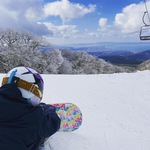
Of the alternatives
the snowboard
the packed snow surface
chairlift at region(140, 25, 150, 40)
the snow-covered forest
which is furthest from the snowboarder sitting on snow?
the snow-covered forest

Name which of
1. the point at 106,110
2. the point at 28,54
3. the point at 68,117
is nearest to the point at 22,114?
the point at 68,117

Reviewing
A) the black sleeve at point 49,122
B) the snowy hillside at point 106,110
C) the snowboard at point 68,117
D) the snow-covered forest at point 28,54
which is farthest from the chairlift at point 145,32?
the snow-covered forest at point 28,54

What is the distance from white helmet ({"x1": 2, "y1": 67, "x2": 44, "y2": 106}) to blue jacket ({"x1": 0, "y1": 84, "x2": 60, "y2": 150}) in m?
0.08

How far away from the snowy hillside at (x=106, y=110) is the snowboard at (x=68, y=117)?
96 millimetres

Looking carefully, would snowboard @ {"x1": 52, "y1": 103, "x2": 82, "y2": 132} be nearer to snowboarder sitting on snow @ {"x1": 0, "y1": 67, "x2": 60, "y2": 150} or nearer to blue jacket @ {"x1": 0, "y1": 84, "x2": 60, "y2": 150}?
snowboarder sitting on snow @ {"x1": 0, "y1": 67, "x2": 60, "y2": 150}

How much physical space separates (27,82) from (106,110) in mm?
2610

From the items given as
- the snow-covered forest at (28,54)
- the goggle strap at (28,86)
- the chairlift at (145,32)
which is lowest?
the snow-covered forest at (28,54)

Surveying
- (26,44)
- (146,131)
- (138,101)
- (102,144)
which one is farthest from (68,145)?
(26,44)

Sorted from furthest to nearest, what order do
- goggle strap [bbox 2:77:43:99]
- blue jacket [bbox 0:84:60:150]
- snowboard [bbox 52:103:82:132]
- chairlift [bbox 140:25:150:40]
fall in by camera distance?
chairlift [bbox 140:25:150:40], snowboard [bbox 52:103:82:132], goggle strap [bbox 2:77:43:99], blue jacket [bbox 0:84:60:150]

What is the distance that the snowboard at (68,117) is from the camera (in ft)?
10.3

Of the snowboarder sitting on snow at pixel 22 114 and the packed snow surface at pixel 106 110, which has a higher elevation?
the snowboarder sitting on snow at pixel 22 114

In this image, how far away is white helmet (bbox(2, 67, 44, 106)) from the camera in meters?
2.16

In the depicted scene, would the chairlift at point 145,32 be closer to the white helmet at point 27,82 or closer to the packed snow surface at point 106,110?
the packed snow surface at point 106,110

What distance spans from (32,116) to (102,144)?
1.26 meters
